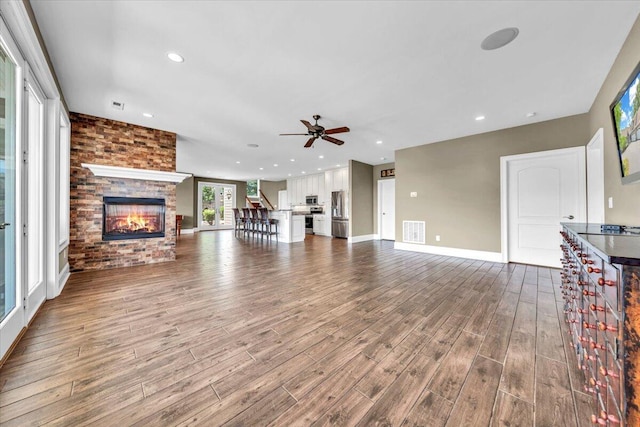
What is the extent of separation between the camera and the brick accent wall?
3930mm

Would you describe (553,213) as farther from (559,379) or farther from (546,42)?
(559,379)

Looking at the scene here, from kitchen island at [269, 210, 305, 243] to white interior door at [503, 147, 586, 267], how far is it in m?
5.42

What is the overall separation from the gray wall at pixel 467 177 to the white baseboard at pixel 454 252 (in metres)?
0.10

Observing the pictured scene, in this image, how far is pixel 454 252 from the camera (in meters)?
5.25

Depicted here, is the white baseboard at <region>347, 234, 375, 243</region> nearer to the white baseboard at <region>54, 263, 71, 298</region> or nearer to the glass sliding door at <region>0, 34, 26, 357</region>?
the white baseboard at <region>54, 263, 71, 298</region>

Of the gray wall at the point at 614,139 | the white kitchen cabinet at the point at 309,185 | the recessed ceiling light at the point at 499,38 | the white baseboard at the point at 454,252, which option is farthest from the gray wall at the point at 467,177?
the white kitchen cabinet at the point at 309,185

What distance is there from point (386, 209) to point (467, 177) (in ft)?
10.5

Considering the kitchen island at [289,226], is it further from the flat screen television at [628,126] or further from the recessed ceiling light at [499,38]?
the flat screen television at [628,126]

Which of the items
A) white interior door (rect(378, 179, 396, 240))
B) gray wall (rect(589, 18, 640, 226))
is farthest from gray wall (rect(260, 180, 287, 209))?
gray wall (rect(589, 18, 640, 226))

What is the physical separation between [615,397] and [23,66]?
4.21 metres

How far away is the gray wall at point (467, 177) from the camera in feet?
13.6

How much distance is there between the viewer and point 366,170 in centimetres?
805

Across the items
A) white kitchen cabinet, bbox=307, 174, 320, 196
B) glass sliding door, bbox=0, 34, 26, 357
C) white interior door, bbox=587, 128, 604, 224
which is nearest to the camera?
glass sliding door, bbox=0, 34, 26, 357

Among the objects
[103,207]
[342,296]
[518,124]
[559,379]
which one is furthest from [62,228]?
[518,124]
